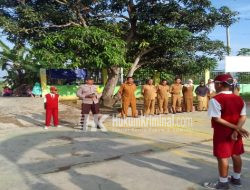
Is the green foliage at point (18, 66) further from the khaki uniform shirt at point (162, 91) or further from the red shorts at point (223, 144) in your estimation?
the red shorts at point (223, 144)

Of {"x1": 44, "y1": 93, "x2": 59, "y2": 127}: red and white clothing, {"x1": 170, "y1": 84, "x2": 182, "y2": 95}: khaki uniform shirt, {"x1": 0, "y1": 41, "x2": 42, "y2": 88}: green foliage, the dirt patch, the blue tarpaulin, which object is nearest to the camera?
{"x1": 44, "y1": 93, "x2": 59, "y2": 127}: red and white clothing

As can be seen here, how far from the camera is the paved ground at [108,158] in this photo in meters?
6.32

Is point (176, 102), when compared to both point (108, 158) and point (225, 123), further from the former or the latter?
point (225, 123)

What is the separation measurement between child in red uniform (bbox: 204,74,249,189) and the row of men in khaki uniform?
867 cm

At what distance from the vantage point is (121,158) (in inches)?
317

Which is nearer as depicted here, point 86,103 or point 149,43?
point 86,103

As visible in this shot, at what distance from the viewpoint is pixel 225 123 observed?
5.63m

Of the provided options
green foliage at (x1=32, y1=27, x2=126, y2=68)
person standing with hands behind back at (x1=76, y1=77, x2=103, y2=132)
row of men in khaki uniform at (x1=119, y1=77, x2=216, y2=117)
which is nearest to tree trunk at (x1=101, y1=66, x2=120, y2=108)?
green foliage at (x1=32, y1=27, x2=126, y2=68)

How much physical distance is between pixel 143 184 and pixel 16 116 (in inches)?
409

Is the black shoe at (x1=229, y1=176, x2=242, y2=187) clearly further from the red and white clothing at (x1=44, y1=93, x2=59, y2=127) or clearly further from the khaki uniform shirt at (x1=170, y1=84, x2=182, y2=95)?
the khaki uniform shirt at (x1=170, y1=84, x2=182, y2=95)

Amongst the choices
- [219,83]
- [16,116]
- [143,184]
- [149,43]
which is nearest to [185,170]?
[143,184]

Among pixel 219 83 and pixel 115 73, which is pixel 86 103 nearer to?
pixel 219 83

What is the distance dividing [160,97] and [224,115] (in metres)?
10.3

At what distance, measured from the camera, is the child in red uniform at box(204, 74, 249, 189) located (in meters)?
5.67
